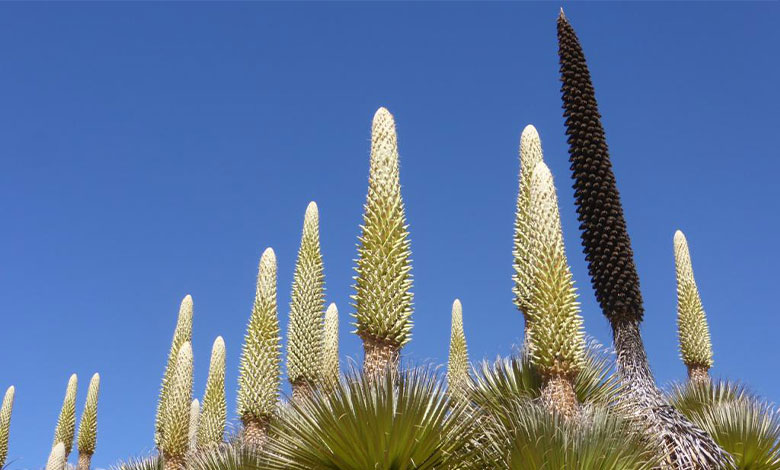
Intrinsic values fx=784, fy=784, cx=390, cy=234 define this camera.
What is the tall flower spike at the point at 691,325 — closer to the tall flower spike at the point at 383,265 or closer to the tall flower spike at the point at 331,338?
the tall flower spike at the point at 331,338

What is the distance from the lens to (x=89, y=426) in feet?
64.5

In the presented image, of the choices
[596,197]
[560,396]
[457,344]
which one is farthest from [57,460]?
[596,197]

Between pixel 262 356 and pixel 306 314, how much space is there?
116 cm

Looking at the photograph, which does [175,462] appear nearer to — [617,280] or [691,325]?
[617,280]

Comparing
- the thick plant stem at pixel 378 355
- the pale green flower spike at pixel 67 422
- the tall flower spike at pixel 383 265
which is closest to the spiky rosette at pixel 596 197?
the tall flower spike at pixel 383 265

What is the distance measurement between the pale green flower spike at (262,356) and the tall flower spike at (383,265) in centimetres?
505

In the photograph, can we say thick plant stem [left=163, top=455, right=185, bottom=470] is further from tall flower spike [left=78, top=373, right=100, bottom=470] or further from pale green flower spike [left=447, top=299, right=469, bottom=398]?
tall flower spike [left=78, top=373, right=100, bottom=470]

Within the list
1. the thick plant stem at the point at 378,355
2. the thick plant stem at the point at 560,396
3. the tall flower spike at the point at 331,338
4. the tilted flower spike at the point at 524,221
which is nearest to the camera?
the thick plant stem at the point at 378,355

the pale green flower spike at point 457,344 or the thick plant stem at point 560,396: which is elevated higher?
the pale green flower spike at point 457,344

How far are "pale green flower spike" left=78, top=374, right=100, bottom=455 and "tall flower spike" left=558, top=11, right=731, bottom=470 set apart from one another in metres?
15.0

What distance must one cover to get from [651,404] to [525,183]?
3442 mm

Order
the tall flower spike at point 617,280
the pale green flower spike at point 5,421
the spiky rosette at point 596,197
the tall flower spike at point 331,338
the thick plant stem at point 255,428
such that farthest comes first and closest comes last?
the pale green flower spike at point 5,421 < the tall flower spike at point 331,338 < the thick plant stem at point 255,428 < the spiky rosette at point 596,197 < the tall flower spike at point 617,280

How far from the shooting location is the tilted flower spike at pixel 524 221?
32.4ft

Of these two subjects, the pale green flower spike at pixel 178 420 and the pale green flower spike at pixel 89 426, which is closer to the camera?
the pale green flower spike at pixel 178 420
